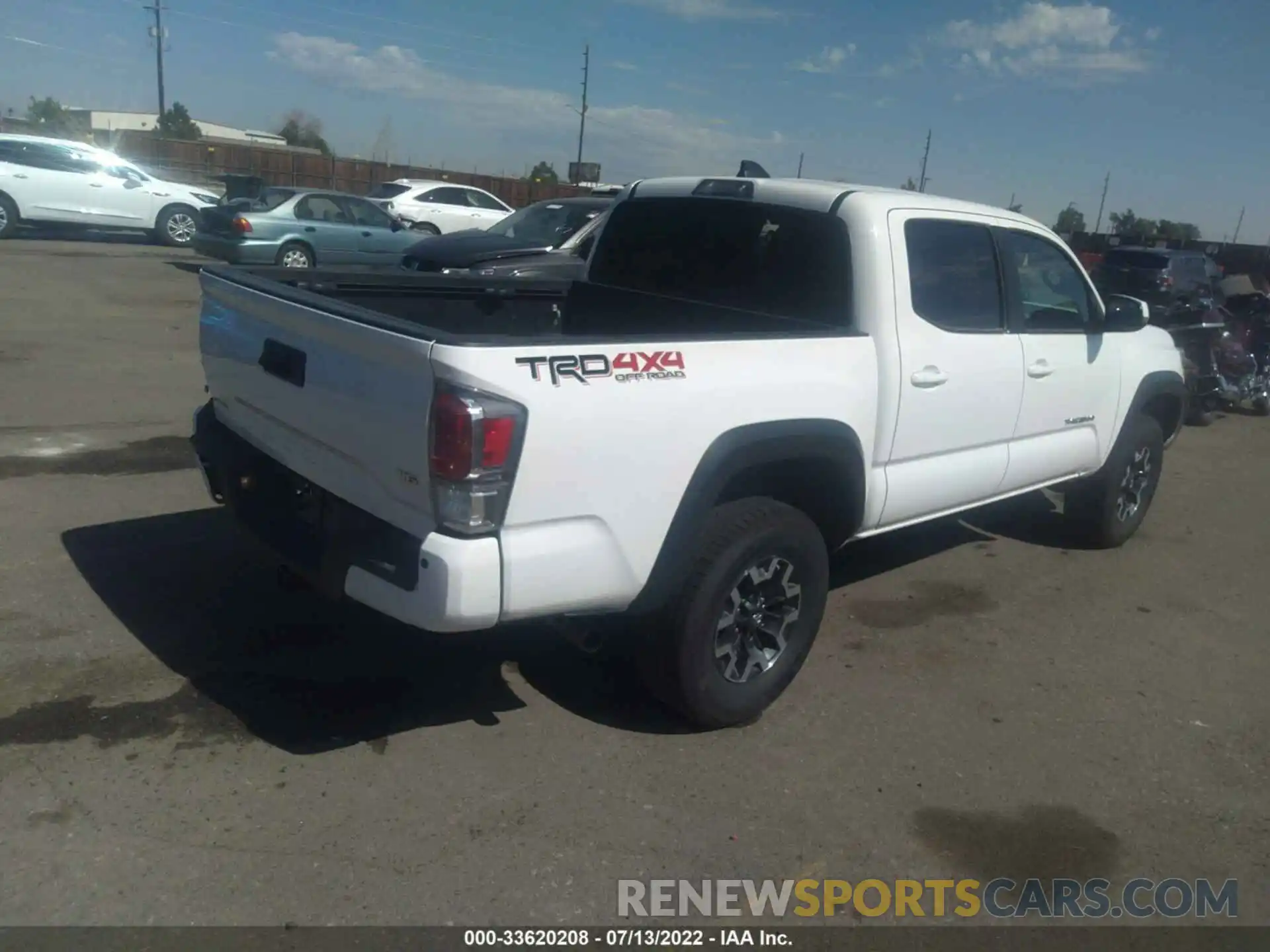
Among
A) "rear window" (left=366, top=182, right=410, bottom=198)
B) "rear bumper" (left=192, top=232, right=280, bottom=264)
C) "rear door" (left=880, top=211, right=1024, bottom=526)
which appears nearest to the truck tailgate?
"rear door" (left=880, top=211, right=1024, bottom=526)

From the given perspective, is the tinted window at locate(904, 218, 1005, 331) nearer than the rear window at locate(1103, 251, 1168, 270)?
Yes

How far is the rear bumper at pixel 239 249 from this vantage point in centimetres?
1606

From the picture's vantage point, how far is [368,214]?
57.5 feet

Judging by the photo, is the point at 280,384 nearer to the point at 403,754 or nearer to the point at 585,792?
the point at 403,754

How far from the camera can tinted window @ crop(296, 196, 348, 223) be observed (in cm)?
1673

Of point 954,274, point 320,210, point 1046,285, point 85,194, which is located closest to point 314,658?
point 954,274

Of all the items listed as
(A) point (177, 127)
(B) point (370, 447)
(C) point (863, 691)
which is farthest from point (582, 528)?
(A) point (177, 127)

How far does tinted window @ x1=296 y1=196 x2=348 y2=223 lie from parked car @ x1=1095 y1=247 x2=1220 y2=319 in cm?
1226

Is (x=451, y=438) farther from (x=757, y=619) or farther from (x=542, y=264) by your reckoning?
(x=542, y=264)

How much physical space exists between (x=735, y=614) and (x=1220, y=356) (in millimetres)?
10381

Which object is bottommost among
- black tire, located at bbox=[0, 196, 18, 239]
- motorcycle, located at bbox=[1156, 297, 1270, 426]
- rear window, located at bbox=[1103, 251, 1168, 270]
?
black tire, located at bbox=[0, 196, 18, 239]

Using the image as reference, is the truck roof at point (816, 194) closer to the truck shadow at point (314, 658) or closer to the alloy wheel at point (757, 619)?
the alloy wheel at point (757, 619)

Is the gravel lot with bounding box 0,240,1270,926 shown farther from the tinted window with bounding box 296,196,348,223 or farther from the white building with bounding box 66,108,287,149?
the white building with bounding box 66,108,287,149

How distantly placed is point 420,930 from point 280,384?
189 centimetres
